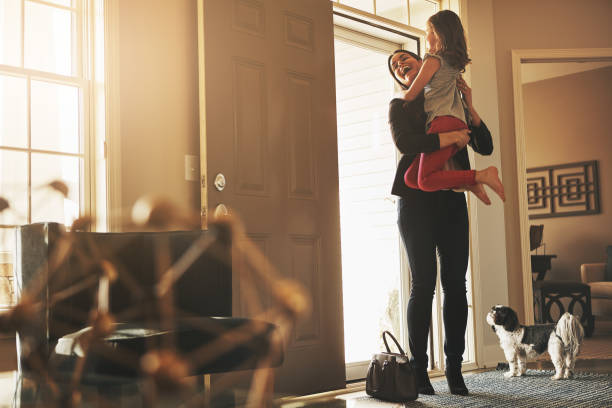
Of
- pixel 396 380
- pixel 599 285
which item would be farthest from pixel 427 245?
pixel 599 285

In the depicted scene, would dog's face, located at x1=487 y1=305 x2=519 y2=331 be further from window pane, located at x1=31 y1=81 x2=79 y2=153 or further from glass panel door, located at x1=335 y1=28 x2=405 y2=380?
window pane, located at x1=31 y1=81 x2=79 y2=153

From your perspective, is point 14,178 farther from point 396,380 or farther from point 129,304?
point 396,380

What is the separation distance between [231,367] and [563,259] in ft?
23.5

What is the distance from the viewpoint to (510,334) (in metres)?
3.48

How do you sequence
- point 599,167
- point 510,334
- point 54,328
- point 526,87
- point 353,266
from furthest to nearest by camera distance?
point 526,87 < point 599,167 < point 353,266 < point 510,334 < point 54,328

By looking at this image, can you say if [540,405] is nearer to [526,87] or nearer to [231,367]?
[231,367]

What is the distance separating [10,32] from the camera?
2461mm

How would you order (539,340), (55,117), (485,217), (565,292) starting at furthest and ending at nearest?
(565,292) < (485,217) < (539,340) < (55,117)

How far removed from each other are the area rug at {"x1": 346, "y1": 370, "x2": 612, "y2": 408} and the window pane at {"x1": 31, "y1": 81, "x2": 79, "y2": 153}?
160 centimetres

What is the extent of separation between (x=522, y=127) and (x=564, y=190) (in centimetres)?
390

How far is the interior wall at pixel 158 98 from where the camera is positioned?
2.50 meters

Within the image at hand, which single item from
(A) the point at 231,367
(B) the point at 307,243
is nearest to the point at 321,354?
(B) the point at 307,243

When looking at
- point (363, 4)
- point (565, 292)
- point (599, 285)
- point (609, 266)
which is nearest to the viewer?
point (363, 4)

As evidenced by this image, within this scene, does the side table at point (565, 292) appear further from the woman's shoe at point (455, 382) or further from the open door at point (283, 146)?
the open door at point (283, 146)
